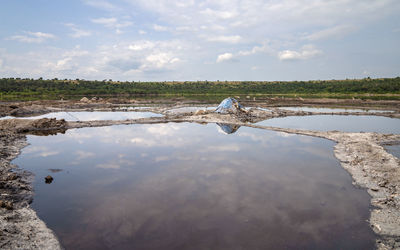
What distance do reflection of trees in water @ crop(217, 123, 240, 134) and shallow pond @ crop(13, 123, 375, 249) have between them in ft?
14.0

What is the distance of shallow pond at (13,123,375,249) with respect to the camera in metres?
6.20

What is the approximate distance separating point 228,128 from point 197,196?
510 inches

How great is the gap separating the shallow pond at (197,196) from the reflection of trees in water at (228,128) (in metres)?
4.26

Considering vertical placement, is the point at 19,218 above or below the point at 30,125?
below

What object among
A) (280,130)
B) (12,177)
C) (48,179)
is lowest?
(48,179)

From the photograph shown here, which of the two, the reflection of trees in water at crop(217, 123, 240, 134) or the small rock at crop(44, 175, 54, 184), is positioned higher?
the reflection of trees in water at crop(217, 123, 240, 134)

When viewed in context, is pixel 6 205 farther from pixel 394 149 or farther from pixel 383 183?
pixel 394 149

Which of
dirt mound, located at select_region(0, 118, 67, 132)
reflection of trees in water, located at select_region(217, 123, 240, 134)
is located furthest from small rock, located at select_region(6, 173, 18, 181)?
reflection of trees in water, located at select_region(217, 123, 240, 134)

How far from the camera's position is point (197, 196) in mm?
8359

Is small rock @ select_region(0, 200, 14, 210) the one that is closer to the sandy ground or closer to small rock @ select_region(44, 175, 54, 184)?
the sandy ground

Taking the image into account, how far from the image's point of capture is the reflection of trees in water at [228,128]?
64.3 feet

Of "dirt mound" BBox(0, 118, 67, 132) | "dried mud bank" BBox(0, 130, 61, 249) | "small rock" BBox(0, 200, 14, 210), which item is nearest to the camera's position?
"dried mud bank" BBox(0, 130, 61, 249)

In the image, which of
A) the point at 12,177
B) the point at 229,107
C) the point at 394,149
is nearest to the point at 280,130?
the point at 394,149

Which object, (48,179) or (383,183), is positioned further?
(48,179)
